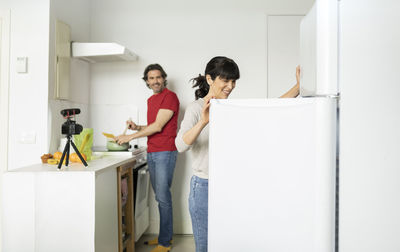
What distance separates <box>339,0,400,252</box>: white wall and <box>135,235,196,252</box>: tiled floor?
2.46 metres

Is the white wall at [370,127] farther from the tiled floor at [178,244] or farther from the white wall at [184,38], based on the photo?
the white wall at [184,38]

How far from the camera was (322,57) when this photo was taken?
0.89 metres

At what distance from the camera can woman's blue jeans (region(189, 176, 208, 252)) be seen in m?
1.62

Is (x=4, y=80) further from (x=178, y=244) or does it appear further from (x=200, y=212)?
(x=178, y=244)

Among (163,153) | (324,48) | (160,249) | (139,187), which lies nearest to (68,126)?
(163,153)

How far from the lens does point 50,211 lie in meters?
1.90

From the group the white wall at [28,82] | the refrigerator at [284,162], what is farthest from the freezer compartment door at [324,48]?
the white wall at [28,82]

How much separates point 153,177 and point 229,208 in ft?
6.80

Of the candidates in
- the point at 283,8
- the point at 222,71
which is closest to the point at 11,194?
the point at 222,71

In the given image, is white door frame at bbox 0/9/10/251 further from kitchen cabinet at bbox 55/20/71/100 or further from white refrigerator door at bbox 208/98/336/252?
white refrigerator door at bbox 208/98/336/252

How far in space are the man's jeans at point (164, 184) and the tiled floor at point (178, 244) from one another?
18cm

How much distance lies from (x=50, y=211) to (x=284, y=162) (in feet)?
4.75

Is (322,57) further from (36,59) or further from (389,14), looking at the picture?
(36,59)

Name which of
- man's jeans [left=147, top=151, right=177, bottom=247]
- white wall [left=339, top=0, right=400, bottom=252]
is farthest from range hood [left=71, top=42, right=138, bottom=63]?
white wall [left=339, top=0, right=400, bottom=252]
